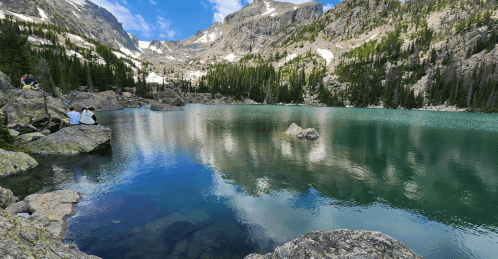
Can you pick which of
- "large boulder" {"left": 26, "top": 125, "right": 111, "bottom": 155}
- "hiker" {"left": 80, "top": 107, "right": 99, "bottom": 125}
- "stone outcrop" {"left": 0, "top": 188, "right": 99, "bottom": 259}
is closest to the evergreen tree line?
"hiker" {"left": 80, "top": 107, "right": 99, "bottom": 125}

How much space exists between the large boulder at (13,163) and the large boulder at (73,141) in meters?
3.43

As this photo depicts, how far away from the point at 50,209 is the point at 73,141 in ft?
42.6

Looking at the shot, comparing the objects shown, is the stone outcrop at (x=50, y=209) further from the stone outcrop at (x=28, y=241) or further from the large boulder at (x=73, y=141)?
the large boulder at (x=73, y=141)

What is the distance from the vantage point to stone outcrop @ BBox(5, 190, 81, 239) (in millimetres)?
9078

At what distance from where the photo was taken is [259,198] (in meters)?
13.2

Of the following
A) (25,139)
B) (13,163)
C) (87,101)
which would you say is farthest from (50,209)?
(87,101)

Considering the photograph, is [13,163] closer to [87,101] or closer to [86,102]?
[86,102]

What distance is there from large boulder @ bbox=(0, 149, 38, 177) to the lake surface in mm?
740

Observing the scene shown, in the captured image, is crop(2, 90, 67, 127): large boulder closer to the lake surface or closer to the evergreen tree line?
the evergreen tree line

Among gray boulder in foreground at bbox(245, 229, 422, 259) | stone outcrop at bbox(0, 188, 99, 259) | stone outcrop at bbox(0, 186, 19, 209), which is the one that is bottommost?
stone outcrop at bbox(0, 186, 19, 209)

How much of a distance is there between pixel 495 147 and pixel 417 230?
102 feet

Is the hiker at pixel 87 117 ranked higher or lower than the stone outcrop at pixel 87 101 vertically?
lower

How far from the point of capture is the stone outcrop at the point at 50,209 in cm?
908

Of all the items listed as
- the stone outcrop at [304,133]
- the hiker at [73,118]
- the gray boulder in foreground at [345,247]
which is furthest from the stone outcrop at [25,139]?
the stone outcrop at [304,133]
